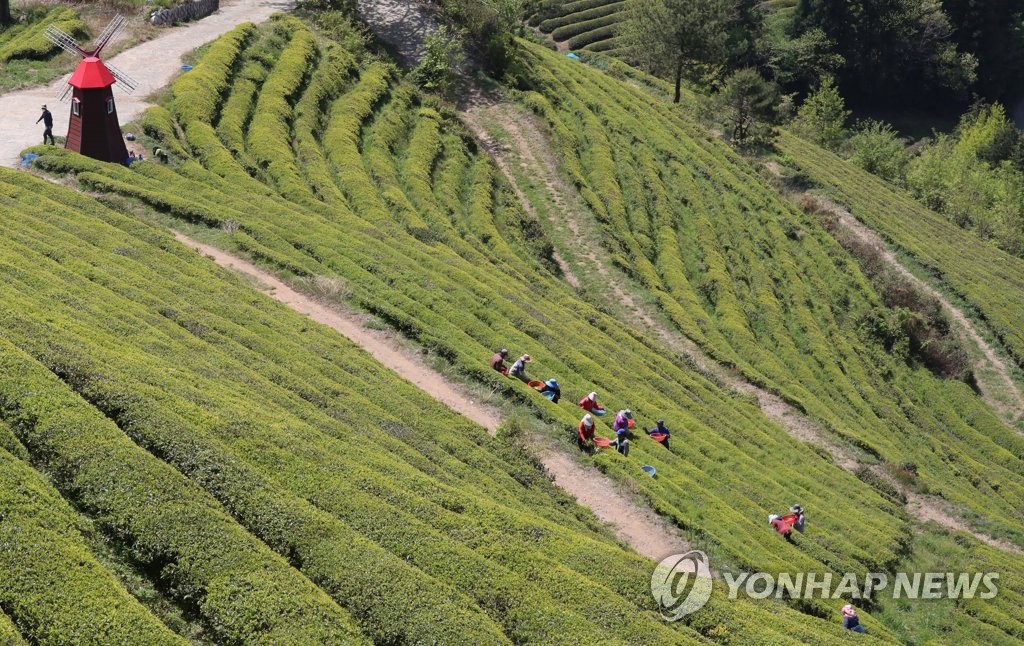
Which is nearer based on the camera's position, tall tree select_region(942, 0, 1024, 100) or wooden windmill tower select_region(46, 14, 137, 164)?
wooden windmill tower select_region(46, 14, 137, 164)

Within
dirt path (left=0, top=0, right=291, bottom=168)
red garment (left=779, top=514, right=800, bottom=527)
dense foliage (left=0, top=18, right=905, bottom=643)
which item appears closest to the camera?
dense foliage (left=0, top=18, right=905, bottom=643)

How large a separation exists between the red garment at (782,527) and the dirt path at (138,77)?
142 feet

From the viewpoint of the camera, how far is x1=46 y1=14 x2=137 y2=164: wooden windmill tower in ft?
158

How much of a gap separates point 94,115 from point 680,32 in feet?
227

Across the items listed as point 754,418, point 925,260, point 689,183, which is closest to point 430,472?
point 754,418

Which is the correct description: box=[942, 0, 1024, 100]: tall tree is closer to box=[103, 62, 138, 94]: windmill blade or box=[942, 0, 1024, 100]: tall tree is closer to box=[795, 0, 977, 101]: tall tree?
box=[795, 0, 977, 101]: tall tree

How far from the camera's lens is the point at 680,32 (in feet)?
329

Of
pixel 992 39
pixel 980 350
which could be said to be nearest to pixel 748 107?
pixel 980 350

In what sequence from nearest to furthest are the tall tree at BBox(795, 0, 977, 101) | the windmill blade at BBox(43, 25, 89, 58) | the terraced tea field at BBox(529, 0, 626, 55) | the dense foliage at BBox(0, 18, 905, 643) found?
the dense foliage at BBox(0, 18, 905, 643) → the windmill blade at BBox(43, 25, 89, 58) → the terraced tea field at BBox(529, 0, 626, 55) → the tall tree at BBox(795, 0, 977, 101)

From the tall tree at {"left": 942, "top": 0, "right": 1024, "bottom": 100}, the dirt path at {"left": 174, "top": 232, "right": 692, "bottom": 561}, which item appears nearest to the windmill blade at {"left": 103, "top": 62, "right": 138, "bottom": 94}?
the dirt path at {"left": 174, "top": 232, "right": 692, "bottom": 561}

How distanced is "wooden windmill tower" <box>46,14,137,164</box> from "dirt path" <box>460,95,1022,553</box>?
30.9 meters

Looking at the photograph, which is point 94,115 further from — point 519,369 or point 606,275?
point 606,275

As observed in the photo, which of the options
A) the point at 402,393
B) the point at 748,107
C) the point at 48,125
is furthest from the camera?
the point at 748,107

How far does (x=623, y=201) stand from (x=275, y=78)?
29.0m
